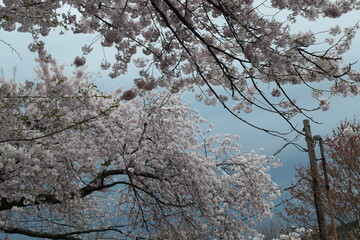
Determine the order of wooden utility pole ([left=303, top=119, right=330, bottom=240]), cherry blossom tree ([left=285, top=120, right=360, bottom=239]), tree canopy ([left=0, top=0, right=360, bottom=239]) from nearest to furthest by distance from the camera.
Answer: tree canopy ([left=0, top=0, right=360, bottom=239]) → wooden utility pole ([left=303, top=119, right=330, bottom=240]) → cherry blossom tree ([left=285, top=120, right=360, bottom=239])

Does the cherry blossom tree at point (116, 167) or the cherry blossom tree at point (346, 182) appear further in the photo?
the cherry blossom tree at point (346, 182)

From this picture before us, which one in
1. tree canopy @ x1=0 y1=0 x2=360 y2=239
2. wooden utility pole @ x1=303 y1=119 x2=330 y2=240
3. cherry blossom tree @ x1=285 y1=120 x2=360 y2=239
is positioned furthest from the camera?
cherry blossom tree @ x1=285 y1=120 x2=360 y2=239

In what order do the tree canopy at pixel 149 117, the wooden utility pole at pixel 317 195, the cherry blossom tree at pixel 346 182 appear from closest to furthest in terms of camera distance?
the tree canopy at pixel 149 117 < the wooden utility pole at pixel 317 195 < the cherry blossom tree at pixel 346 182

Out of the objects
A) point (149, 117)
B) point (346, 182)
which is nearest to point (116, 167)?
point (149, 117)

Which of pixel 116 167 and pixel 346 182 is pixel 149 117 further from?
pixel 346 182

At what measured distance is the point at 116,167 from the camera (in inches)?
391

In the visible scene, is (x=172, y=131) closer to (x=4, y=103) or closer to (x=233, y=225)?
(x=233, y=225)

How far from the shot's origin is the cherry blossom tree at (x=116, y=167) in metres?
7.75

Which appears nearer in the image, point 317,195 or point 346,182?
point 317,195

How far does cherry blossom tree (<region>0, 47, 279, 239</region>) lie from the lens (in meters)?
7.75

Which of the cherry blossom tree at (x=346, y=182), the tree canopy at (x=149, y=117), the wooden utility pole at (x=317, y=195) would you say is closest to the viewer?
the tree canopy at (x=149, y=117)

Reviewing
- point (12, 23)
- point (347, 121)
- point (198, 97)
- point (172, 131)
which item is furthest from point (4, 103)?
point (347, 121)

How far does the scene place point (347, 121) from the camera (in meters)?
20.6

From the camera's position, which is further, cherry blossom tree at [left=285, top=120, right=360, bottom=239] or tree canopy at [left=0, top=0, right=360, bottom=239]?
cherry blossom tree at [left=285, top=120, right=360, bottom=239]
